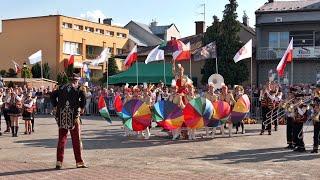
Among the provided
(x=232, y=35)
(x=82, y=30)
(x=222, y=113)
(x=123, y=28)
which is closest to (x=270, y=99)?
(x=222, y=113)

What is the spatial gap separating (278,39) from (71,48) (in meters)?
31.4

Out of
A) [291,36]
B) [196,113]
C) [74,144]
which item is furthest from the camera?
[291,36]

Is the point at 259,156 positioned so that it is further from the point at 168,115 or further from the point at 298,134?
the point at 168,115

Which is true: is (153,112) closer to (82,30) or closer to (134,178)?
(134,178)

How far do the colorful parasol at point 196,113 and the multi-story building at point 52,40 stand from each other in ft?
154

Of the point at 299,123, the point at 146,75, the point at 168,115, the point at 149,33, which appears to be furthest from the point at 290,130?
the point at 149,33

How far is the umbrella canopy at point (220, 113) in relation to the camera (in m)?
17.5

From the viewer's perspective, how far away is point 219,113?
17.5 metres

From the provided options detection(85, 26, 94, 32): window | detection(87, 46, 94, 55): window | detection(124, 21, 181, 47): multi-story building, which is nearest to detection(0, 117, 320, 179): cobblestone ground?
detection(85, 26, 94, 32): window

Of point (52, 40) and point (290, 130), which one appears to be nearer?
point (290, 130)

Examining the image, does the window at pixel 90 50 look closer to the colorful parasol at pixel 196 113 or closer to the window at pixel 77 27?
the window at pixel 77 27

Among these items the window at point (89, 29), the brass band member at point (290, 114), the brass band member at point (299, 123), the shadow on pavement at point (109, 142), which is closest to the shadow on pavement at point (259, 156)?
the brass band member at point (299, 123)

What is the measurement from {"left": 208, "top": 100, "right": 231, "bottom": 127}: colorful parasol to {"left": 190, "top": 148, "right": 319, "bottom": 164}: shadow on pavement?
2.93m

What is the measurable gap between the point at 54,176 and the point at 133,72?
29.0 meters
